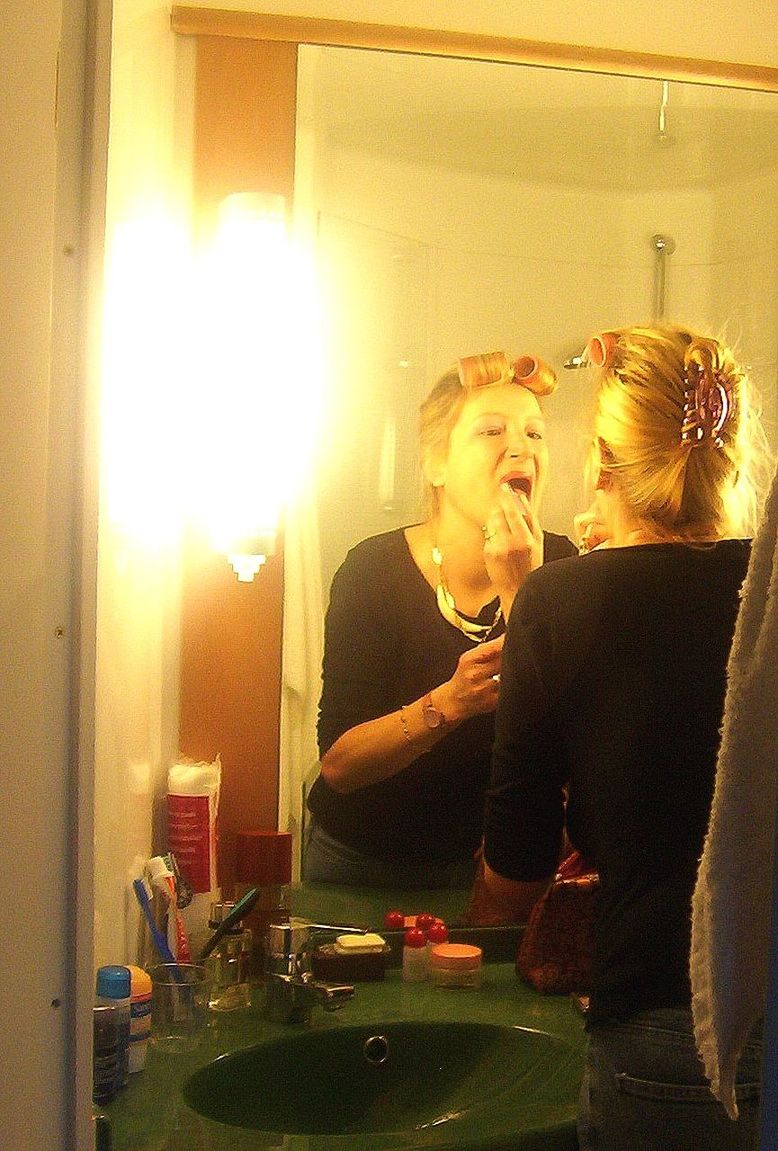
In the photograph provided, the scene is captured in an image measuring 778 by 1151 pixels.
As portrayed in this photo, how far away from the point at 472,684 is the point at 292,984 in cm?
51

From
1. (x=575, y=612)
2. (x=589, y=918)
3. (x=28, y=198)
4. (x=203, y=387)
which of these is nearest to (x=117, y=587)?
(x=203, y=387)

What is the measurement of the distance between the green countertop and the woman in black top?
0.46 ft

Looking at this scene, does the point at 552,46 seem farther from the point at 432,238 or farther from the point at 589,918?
the point at 589,918

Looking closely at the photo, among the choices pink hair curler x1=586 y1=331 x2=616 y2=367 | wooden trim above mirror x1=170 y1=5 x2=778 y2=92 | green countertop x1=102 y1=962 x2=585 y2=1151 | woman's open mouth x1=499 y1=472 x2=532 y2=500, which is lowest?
green countertop x1=102 y1=962 x2=585 y2=1151

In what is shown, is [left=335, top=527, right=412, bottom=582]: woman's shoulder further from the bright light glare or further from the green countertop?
the green countertop

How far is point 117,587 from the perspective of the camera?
152cm

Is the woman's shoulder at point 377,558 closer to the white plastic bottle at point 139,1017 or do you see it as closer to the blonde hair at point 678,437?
the blonde hair at point 678,437

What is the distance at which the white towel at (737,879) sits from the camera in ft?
2.56

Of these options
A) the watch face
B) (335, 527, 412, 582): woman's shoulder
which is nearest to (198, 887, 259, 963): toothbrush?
the watch face

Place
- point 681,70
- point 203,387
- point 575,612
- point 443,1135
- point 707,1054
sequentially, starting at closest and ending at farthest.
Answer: point 707,1054
point 443,1135
point 575,612
point 203,387
point 681,70

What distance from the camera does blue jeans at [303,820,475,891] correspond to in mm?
1868

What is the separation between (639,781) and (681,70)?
3.78ft

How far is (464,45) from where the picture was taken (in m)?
1.89

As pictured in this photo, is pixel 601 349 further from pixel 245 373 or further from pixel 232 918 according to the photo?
pixel 232 918
